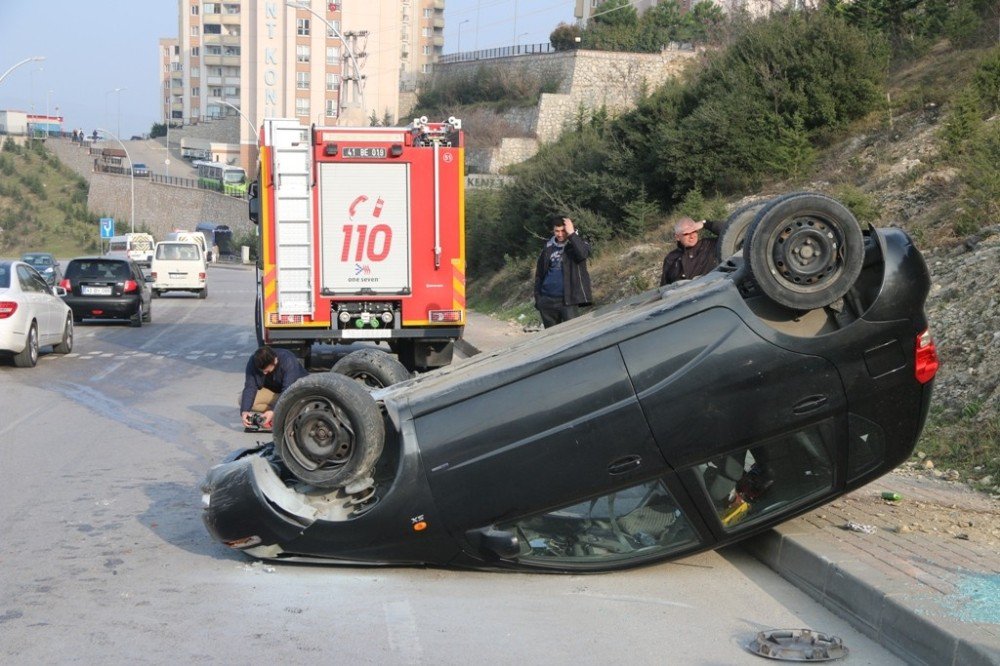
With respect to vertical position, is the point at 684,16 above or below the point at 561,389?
above

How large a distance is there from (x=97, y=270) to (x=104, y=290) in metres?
0.64

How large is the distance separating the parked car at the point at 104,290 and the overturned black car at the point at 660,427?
21.1 meters

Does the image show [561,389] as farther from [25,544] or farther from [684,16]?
[684,16]

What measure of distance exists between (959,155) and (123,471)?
13.0 metres

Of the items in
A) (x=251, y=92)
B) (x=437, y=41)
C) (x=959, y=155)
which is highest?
(x=437, y=41)

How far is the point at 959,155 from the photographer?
1733 cm

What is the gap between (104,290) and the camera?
26.3 m

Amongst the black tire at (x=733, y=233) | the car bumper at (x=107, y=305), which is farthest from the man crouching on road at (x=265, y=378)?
the car bumper at (x=107, y=305)

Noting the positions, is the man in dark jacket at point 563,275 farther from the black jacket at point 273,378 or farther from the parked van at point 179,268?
the parked van at point 179,268

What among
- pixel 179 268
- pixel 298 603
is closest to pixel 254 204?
pixel 298 603

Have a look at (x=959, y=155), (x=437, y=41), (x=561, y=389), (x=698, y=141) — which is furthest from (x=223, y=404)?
(x=437, y=41)

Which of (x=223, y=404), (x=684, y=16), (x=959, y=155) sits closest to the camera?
(x=223, y=404)

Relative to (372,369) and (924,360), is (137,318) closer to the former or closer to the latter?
(372,369)

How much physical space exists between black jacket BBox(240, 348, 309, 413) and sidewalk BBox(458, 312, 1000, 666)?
4.89m
